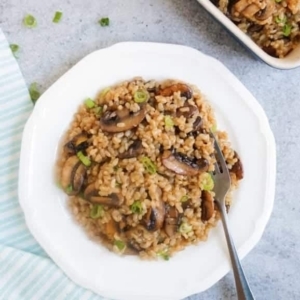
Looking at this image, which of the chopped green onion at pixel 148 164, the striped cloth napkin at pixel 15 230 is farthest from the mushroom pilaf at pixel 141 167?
the striped cloth napkin at pixel 15 230

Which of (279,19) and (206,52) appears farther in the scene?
(206,52)

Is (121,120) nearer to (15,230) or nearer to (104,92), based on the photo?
(104,92)

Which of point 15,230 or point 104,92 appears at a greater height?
point 104,92

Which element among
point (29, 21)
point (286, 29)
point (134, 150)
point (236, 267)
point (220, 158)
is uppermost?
point (29, 21)

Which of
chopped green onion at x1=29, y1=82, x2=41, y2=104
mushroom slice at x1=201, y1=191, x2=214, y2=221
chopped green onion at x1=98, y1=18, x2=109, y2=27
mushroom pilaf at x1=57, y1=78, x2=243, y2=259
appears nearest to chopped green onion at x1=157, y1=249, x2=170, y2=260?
mushroom pilaf at x1=57, y1=78, x2=243, y2=259

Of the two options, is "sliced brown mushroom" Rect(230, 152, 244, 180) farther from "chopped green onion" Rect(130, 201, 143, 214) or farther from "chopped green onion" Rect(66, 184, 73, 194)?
"chopped green onion" Rect(66, 184, 73, 194)

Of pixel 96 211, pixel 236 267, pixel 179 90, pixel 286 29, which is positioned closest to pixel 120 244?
pixel 96 211

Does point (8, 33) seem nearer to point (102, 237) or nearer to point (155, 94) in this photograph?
point (155, 94)
